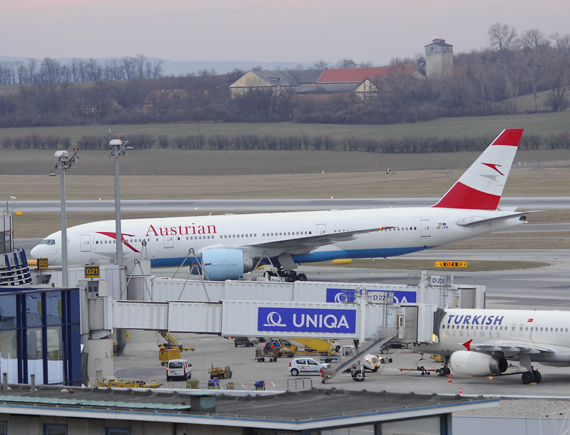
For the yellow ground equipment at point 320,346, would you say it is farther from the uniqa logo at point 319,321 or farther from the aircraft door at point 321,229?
the aircraft door at point 321,229

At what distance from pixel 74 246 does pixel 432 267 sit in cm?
3357

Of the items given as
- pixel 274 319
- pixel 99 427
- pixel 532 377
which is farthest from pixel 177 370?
pixel 99 427

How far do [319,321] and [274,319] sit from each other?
2.19 m

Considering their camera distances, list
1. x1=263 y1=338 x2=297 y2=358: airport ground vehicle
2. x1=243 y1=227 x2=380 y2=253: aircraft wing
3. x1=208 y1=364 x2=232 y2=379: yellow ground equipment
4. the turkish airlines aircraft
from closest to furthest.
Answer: the turkish airlines aircraft, x1=208 y1=364 x2=232 y2=379: yellow ground equipment, x1=263 y1=338 x2=297 y2=358: airport ground vehicle, x1=243 y1=227 x2=380 y2=253: aircraft wing

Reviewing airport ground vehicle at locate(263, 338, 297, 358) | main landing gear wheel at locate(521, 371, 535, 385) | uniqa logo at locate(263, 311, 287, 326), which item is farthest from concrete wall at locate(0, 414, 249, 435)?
airport ground vehicle at locate(263, 338, 297, 358)

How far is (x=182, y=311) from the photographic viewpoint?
39.9 m

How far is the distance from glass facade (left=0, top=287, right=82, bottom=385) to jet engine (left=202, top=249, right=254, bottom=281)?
107 feet

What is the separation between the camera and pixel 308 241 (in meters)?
68.9

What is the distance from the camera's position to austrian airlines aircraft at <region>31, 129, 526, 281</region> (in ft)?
222

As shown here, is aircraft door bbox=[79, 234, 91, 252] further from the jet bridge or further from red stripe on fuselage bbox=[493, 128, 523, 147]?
red stripe on fuselage bbox=[493, 128, 523, 147]

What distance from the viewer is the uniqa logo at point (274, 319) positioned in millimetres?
41500

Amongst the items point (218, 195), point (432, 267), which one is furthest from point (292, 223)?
point (218, 195)

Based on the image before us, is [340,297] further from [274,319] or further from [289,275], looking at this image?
[289,275]

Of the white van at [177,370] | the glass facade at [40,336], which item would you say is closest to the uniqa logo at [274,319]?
the white van at [177,370]
